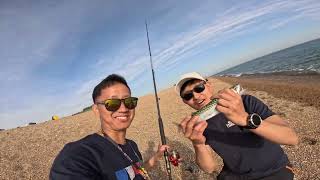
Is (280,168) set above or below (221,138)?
below

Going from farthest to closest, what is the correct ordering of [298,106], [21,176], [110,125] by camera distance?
1. [298,106]
2. [21,176]
3. [110,125]

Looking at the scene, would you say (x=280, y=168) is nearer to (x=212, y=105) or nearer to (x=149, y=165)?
(x=212, y=105)

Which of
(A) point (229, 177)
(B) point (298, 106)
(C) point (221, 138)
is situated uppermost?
(C) point (221, 138)

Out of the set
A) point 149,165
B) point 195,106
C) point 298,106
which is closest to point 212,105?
point 195,106

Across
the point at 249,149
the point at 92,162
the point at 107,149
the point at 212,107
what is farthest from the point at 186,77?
the point at 92,162

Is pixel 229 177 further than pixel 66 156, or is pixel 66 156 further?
pixel 229 177

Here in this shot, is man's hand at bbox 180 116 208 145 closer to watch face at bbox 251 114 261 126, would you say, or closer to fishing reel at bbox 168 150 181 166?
watch face at bbox 251 114 261 126

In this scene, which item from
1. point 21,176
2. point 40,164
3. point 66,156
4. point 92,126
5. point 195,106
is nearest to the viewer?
point 66,156

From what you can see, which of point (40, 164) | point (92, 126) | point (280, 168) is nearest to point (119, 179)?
point (280, 168)
